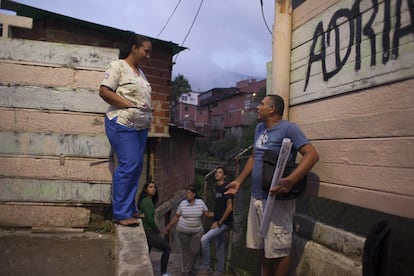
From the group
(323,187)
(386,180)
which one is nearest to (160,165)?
(323,187)

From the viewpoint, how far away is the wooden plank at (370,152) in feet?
8.29

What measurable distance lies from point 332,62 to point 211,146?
38515 millimetres

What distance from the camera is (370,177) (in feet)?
9.36

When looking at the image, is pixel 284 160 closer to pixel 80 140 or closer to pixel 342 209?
pixel 342 209

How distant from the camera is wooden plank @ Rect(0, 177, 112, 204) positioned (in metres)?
3.80

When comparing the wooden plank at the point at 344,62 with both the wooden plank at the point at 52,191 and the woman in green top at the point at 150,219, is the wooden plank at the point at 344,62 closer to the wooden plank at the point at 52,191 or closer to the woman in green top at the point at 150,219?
Answer: the wooden plank at the point at 52,191

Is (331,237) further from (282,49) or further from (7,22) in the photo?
(7,22)

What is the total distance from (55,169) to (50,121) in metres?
0.48

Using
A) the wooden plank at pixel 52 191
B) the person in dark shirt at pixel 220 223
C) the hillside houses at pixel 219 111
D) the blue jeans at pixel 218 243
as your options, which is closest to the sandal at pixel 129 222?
the wooden plank at pixel 52 191

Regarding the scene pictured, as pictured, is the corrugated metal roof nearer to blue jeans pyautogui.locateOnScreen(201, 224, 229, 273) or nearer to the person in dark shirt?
the person in dark shirt

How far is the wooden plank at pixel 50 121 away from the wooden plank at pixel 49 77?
0.27m

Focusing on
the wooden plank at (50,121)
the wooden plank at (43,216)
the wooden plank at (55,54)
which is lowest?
the wooden plank at (43,216)

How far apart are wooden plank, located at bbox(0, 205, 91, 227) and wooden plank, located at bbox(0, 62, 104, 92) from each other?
1204mm

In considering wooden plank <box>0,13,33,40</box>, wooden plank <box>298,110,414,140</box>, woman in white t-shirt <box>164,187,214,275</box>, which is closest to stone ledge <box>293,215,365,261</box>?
wooden plank <box>298,110,414,140</box>
